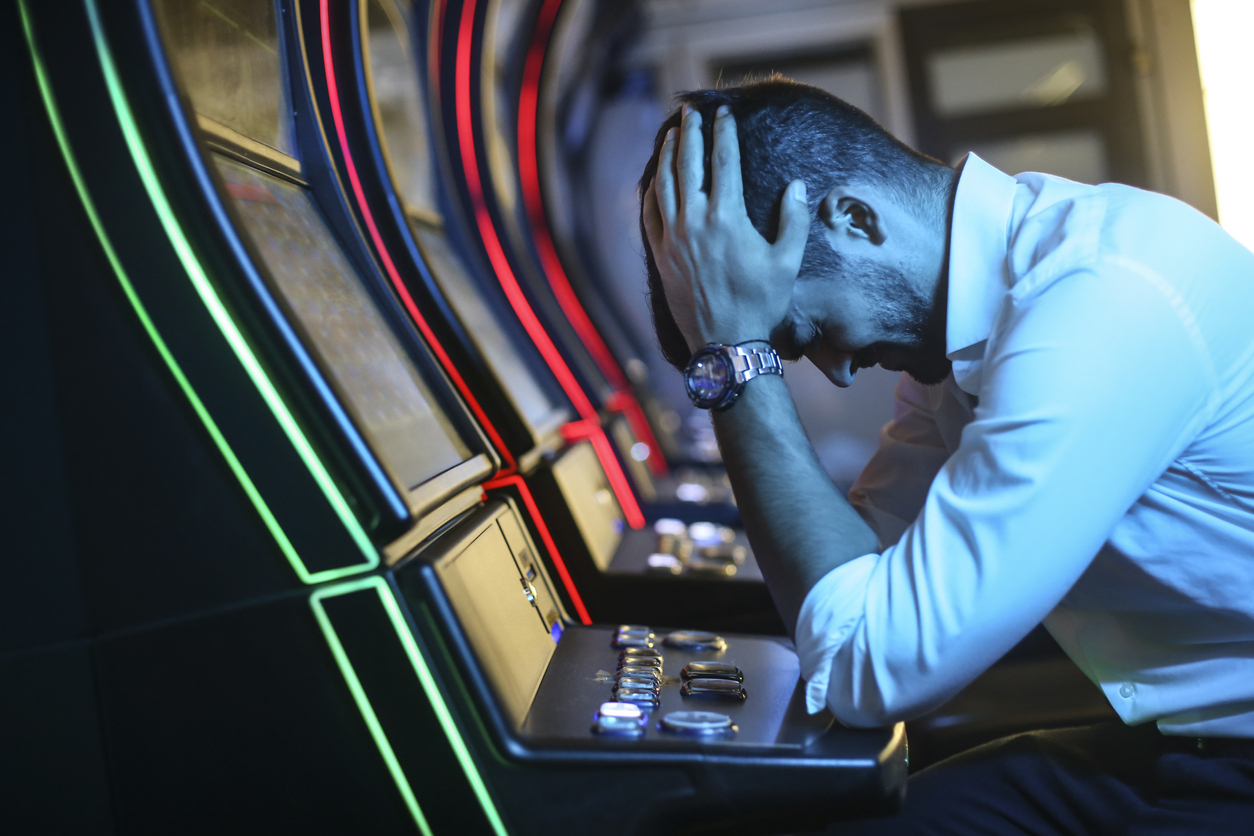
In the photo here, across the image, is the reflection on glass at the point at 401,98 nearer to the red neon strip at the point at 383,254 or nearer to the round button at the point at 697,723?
the red neon strip at the point at 383,254

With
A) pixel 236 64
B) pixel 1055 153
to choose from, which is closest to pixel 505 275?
pixel 236 64

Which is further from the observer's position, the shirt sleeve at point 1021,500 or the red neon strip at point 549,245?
the red neon strip at point 549,245

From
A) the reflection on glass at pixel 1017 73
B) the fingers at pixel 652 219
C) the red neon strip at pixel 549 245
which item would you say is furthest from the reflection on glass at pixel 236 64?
the reflection on glass at pixel 1017 73

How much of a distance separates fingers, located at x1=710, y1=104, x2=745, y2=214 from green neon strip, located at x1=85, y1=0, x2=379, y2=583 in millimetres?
431

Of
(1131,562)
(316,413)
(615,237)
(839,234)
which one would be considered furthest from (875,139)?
(615,237)

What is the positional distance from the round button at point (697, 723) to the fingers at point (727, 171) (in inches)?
17.6

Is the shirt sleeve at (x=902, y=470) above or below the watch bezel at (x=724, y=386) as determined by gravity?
below

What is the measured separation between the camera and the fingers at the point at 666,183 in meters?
0.92

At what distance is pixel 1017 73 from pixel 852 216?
4.65 metres

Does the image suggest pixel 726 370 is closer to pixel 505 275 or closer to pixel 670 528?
pixel 670 528

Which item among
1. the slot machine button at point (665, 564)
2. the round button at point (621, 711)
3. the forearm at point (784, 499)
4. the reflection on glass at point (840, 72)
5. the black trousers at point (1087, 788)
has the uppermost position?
the reflection on glass at point (840, 72)

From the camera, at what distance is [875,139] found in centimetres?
87

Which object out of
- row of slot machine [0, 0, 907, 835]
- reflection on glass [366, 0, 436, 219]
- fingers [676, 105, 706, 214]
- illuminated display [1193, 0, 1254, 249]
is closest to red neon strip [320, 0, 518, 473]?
row of slot machine [0, 0, 907, 835]

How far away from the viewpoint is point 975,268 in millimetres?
864
